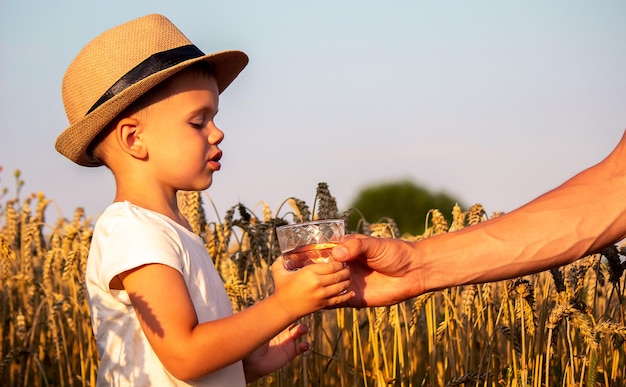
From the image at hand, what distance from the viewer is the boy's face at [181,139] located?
7.34 feet

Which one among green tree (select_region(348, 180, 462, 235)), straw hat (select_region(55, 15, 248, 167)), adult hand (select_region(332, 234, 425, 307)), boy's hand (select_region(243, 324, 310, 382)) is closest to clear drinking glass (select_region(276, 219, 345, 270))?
adult hand (select_region(332, 234, 425, 307))

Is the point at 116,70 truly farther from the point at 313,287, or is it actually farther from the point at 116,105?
the point at 313,287

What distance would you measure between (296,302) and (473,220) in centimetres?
148

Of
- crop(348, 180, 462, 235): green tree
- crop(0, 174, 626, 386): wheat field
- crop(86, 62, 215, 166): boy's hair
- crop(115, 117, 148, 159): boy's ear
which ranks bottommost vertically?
crop(0, 174, 626, 386): wheat field

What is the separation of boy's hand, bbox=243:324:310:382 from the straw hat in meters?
0.70

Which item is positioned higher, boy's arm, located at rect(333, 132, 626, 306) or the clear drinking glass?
the clear drinking glass

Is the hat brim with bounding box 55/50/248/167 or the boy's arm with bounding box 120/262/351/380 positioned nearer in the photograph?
the boy's arm with bounding box 120/262/351/380

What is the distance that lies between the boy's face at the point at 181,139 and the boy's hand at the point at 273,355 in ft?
1.62

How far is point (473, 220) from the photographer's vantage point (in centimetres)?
332

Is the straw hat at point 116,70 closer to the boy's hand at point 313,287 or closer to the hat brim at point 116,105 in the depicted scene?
the hat brim at point 116,105

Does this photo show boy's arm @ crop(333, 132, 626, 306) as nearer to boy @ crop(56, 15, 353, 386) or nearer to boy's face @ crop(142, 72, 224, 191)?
boy @ crop(56, 15, 353, 386)

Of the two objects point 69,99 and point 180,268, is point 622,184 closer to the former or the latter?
point 180,268

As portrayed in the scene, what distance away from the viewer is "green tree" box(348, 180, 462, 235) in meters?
26.1

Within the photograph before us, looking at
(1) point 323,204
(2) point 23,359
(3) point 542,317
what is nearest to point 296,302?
(1) point 323,204
